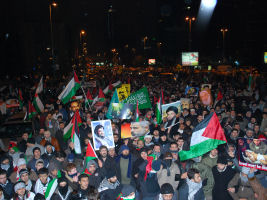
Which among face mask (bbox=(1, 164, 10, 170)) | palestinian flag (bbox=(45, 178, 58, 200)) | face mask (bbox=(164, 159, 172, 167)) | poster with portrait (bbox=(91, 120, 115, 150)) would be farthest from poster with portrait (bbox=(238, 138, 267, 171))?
face mask (bbox=(1, 164, 10, 170))

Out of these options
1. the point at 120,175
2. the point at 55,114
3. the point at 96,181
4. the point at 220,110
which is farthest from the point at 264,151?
the point at 55,114

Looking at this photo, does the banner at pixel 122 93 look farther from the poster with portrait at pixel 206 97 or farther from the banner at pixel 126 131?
the poster with portrait at pixel 206 97

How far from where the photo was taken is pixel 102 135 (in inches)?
282

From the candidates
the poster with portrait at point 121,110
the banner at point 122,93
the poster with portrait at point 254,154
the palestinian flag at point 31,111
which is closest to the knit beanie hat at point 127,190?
the poster with portrait at point 254,154

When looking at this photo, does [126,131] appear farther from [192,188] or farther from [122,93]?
[122,93]

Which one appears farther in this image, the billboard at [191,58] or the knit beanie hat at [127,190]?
the billboard at [191,58]

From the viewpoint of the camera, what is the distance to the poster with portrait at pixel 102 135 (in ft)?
23.3

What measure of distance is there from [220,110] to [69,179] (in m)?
A: 7.08

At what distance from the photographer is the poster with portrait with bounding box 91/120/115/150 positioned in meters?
7.10

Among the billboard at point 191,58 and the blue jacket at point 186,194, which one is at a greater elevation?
the billboard at point 191,58

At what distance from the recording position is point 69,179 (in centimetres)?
575

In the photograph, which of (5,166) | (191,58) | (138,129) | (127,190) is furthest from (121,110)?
(191,58)

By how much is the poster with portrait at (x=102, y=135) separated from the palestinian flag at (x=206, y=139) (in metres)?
1.96

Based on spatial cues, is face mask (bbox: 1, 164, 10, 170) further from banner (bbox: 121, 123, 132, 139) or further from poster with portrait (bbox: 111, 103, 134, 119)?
poster with portrait (bbox: 111, 103, 134, 119)
